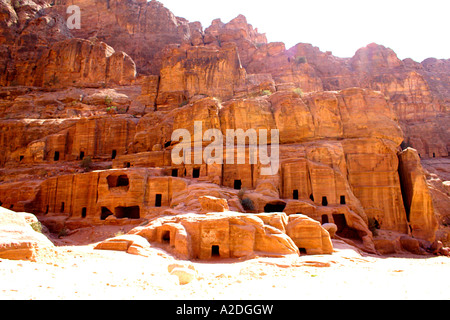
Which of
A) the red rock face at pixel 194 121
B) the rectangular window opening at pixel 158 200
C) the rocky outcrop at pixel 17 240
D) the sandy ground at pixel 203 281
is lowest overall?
the sandy ground at pixel 203 281

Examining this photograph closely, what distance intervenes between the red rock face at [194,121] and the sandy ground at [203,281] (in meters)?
3.85

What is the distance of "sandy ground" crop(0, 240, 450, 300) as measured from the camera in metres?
7.82

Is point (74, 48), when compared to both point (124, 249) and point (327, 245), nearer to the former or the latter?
point (124, 249)

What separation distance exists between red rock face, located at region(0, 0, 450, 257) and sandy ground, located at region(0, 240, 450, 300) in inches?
152

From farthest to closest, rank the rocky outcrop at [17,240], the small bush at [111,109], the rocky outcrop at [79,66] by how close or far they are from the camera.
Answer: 1. the rocky outcrop at [79,66]
2. the small bush at [111,109]
3. the rocky outcrop at [17,240]

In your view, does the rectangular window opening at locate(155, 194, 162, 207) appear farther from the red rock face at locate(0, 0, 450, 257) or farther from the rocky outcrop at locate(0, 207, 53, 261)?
the rocky outcrop at locate(0, 207, 53, 261)

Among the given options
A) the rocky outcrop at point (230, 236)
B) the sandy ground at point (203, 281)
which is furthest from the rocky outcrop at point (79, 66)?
the sandy ground at point (203, 281)

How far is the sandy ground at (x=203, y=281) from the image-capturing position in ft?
25.7

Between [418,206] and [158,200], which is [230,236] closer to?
[158,200]

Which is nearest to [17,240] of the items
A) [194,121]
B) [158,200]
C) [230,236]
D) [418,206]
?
[230,236]

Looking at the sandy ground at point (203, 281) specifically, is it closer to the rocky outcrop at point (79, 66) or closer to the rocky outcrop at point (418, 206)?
the rocky outcrop at point (418, 206)

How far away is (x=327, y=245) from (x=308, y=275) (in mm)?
6125

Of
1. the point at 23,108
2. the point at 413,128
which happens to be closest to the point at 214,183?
the point at 23,108

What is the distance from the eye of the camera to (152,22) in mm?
75000
